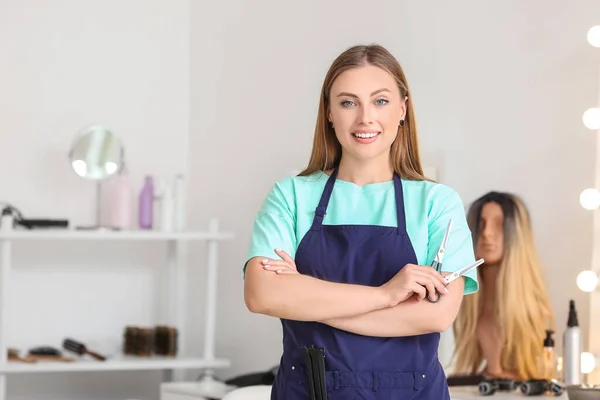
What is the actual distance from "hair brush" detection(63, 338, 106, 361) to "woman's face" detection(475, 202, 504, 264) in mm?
1625

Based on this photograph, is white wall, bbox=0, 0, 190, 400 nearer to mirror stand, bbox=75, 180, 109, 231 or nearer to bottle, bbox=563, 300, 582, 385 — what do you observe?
mirror stand, bbox=75, 180, 109, 231

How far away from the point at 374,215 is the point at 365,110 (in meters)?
0.16

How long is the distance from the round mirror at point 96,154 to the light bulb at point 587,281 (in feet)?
5.79

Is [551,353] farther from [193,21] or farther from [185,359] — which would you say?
[193,21]

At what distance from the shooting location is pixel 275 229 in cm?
154

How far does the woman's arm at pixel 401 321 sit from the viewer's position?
4.82 feet

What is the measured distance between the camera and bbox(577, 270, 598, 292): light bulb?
2.52 metres

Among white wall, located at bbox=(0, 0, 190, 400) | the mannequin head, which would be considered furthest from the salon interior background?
the mannequin head

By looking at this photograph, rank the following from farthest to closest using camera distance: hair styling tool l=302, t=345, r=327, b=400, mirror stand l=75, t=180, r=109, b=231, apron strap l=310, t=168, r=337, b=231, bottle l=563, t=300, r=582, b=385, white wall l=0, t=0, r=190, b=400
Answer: white wall l=0, t=0, r=190, b=400 < mirror stand l=75, t=180, r=109, b=231 < bottle l=563, t=300, r=582, b=385 < apron strap l=310, t=168, r=337, b=231 < hair styling tool l=302, t=345, r=327, b=400

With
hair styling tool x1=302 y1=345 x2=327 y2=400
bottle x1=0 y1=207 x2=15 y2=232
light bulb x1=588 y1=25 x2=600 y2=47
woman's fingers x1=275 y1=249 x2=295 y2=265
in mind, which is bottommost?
hair styling tool x1=302 y1=345 x2=327 y2=400

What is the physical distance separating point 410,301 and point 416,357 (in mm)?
83

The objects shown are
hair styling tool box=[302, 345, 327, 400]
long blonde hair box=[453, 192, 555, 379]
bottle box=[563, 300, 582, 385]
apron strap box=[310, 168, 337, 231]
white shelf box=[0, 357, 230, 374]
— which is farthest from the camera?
white shelf box=[0, 357, 230, 374]

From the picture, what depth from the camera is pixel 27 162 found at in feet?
12.7

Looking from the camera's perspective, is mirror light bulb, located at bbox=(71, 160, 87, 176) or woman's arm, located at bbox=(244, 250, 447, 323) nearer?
woman's arm, located at bbox=(244, 250, 447, 323)
